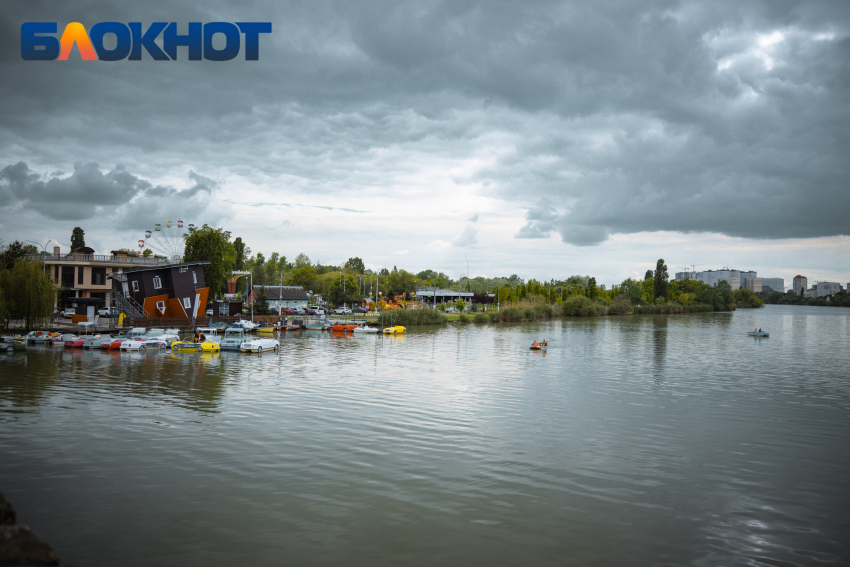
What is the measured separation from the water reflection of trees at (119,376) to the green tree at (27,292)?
7.69 metres

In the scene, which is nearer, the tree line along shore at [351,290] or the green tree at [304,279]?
the tree line along shore at [351,290]

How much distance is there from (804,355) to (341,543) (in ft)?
224

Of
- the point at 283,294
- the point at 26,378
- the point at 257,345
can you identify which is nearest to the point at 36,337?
the point at 26,378

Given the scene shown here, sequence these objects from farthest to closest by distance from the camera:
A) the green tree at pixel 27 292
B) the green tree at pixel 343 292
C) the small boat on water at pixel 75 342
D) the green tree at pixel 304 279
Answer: the green tree at pixel 304 279 < the green tree at pixel 343 292 < the green tree at pixel 27 292 < the small boat on water at pixel 75 342

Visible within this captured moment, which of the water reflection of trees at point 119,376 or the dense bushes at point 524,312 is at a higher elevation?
the dense bushes at point 524,312

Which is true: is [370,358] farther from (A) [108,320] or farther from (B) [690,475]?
(A) [108,320]

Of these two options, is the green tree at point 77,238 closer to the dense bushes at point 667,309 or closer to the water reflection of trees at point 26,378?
the water reflection of trees at point 26,378

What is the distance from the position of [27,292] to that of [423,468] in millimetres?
61208

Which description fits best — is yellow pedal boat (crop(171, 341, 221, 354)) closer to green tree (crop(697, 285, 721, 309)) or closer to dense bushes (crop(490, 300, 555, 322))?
dense bushes (crop(490, 300, 555, 322))

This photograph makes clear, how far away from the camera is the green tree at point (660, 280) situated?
18688 cm

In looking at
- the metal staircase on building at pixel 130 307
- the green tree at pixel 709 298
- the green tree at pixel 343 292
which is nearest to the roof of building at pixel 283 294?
the green tree at pixel 343 292

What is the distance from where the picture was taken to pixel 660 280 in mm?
186875

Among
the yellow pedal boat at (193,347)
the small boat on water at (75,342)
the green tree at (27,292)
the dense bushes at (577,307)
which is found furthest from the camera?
the dense bushes at (577,307)

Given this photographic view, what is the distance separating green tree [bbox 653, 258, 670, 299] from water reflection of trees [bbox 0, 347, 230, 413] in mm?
172378
